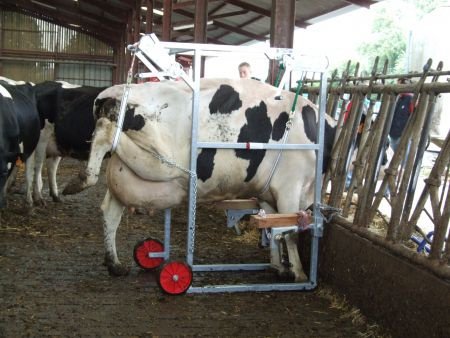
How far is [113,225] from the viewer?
18.1 feet

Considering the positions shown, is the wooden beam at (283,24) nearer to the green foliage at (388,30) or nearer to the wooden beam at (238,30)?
the wooden beam at (238,30)

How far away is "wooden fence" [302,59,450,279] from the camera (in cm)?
396

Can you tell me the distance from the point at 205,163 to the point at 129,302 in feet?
4.28

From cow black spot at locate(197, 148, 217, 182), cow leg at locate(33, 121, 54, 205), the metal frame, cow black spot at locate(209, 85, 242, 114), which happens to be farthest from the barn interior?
cow leg at locate(33, 121, 54, 205)

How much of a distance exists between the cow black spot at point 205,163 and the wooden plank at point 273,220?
56 centimetres

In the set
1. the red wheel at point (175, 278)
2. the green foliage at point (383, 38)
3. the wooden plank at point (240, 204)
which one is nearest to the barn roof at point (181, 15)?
the wooden plank at point (240, 204)

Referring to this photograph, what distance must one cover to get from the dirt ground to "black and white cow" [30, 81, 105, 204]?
1.85 meters

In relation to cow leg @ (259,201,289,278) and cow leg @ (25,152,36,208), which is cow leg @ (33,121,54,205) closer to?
cow leg @ (25,152,36,208)

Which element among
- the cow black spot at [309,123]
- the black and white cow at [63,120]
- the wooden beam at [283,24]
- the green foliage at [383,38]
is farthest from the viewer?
the green foliage at [383,38]

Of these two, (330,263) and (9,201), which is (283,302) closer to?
(330,263)

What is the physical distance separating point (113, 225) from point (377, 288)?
2434 mm

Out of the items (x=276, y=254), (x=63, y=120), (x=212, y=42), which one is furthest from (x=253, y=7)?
(x=276, y=254)

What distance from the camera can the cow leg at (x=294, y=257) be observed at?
214 inches

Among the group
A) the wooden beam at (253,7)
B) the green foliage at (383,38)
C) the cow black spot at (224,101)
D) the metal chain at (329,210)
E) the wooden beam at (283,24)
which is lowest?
the metal chain at (329,210)
